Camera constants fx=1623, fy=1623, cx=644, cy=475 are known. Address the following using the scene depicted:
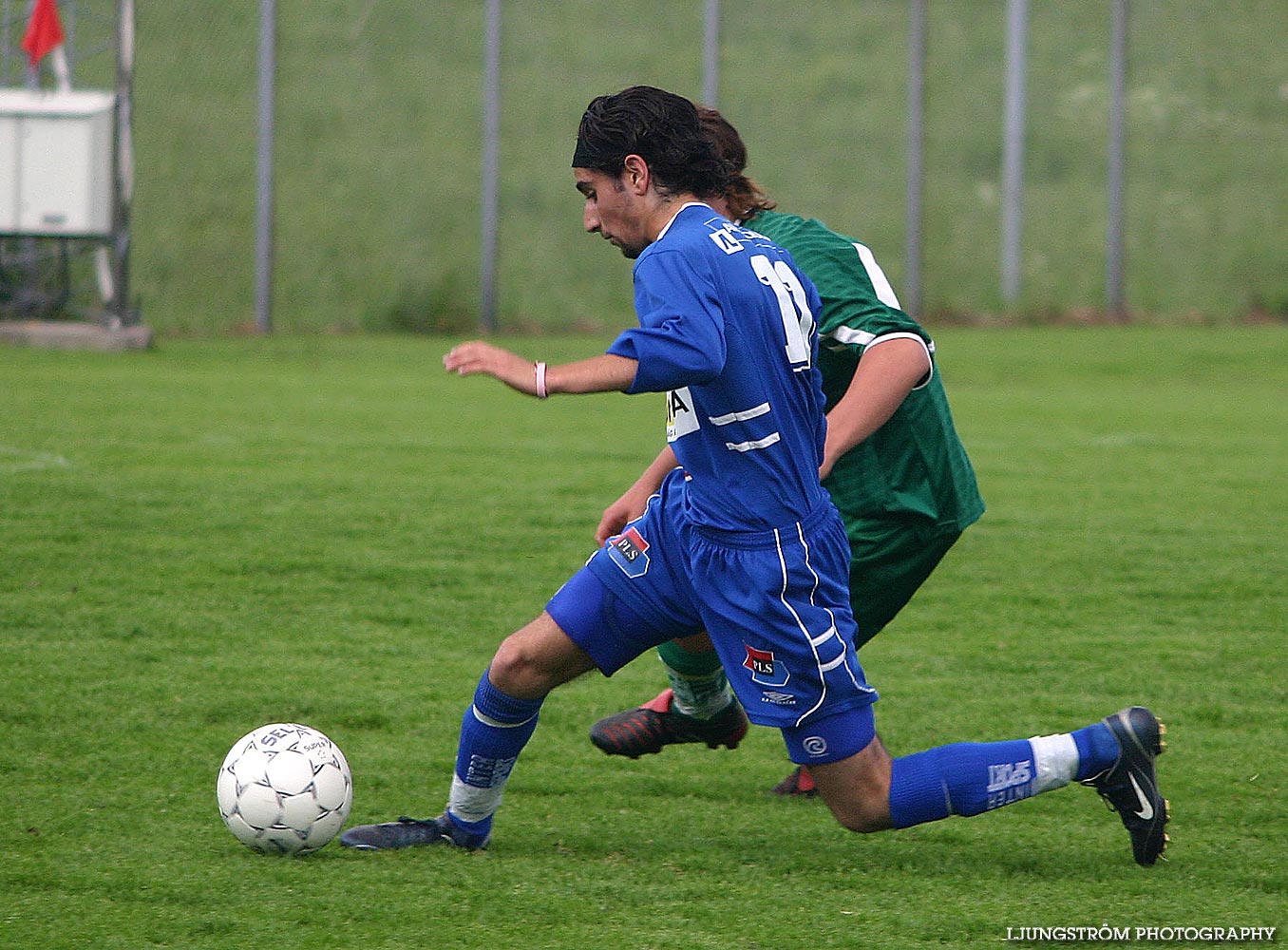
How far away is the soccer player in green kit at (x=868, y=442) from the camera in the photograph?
387 cm

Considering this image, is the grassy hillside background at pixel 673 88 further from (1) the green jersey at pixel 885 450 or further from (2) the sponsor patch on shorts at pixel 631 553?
(2) the sponsor patch on shorts at pixel 631 553

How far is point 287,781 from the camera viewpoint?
144 inches

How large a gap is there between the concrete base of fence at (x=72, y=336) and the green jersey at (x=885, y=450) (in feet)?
38.2

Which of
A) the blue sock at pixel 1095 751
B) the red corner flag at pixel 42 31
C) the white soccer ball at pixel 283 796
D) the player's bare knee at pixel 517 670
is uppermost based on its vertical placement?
the red corner flag at pixel 42 31

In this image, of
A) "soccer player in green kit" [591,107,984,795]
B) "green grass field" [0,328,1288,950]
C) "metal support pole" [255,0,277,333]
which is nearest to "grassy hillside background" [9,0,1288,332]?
"metal support pole" [255,0,277,333]

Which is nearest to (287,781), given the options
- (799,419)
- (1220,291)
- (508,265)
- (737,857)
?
(737,857)

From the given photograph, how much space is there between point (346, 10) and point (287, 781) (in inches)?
661

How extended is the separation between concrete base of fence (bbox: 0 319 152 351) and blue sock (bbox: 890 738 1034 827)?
1239 cm

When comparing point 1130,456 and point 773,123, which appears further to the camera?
point 773,123

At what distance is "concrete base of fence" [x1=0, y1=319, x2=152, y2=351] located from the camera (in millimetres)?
14398

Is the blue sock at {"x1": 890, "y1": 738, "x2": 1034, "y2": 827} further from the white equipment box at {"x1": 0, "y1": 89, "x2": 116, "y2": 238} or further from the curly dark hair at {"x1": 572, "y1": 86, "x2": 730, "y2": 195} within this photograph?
the white equipment box at {"x1": 0, "y1": 89, "x2": 116, "y2": 238}

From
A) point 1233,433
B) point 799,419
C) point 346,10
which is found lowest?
point 1233,433

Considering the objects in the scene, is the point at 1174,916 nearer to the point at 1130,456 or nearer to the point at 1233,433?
the point at 1130,456

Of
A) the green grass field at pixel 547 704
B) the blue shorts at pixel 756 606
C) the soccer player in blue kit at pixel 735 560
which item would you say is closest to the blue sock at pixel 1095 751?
the soccer player in blue kit at pixel 735 560
